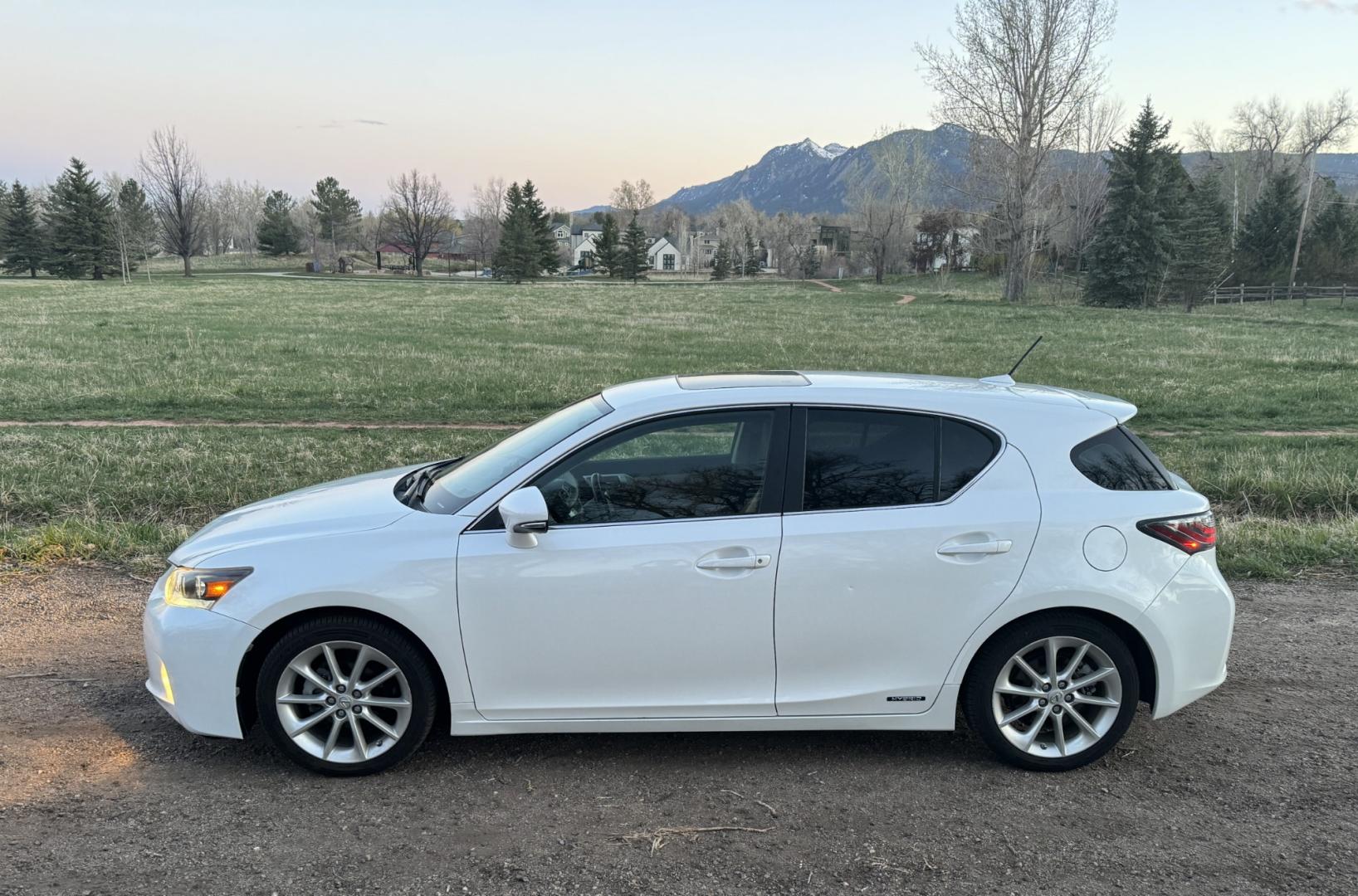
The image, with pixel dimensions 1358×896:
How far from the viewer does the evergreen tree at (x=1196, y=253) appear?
53.6 meters

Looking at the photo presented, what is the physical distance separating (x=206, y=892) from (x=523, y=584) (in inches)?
57.7

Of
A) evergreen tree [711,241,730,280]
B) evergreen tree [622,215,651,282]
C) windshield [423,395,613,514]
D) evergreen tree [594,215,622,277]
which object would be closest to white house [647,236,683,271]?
evergreen tree [711,241,730,280]

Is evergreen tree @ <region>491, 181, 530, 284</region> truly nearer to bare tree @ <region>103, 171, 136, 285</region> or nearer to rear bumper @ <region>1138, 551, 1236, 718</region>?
bare tree @ <region>103, 171, 136, 285</region>

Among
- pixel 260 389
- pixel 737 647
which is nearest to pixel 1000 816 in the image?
pixel 737 647

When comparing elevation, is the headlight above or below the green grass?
above

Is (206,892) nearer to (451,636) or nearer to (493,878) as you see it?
(493,878)

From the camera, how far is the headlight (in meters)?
3.80

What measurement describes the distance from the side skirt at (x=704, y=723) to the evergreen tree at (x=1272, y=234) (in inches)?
2913

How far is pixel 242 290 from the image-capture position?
5503 centimetres

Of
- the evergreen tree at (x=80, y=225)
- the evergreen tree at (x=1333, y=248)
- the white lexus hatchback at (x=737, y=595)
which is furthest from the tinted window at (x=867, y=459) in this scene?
the evergreen tree at (x=80, y=225)

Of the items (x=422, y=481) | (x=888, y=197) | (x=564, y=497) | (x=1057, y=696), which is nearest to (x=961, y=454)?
(x=1057, y=696)

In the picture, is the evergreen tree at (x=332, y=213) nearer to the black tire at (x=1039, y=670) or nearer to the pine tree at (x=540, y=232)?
the pine tree at (x=540, y=232)

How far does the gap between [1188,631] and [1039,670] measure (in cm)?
64

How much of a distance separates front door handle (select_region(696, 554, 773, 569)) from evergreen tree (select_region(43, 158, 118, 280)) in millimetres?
83321
